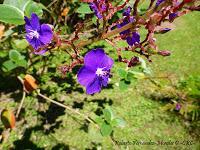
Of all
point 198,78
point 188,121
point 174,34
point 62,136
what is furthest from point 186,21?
point 62,136

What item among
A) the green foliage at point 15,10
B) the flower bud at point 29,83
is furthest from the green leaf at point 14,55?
the green foliage at point 15,10

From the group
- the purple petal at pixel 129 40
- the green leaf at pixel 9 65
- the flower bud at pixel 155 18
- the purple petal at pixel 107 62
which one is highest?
the flower bud at pixel 155 18

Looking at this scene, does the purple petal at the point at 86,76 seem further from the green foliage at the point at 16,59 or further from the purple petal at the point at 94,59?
the green foliage at the point at 16,59

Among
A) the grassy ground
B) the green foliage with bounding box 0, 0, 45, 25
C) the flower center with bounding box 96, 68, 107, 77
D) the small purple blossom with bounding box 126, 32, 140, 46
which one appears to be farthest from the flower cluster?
the grassy ground

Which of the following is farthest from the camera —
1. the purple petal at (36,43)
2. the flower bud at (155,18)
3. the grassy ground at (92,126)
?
the grassy ground at (92,126)

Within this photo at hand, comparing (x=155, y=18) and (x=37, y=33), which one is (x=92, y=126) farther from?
(x=155, y=18)

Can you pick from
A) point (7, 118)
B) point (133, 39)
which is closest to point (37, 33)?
point (133, 39)
